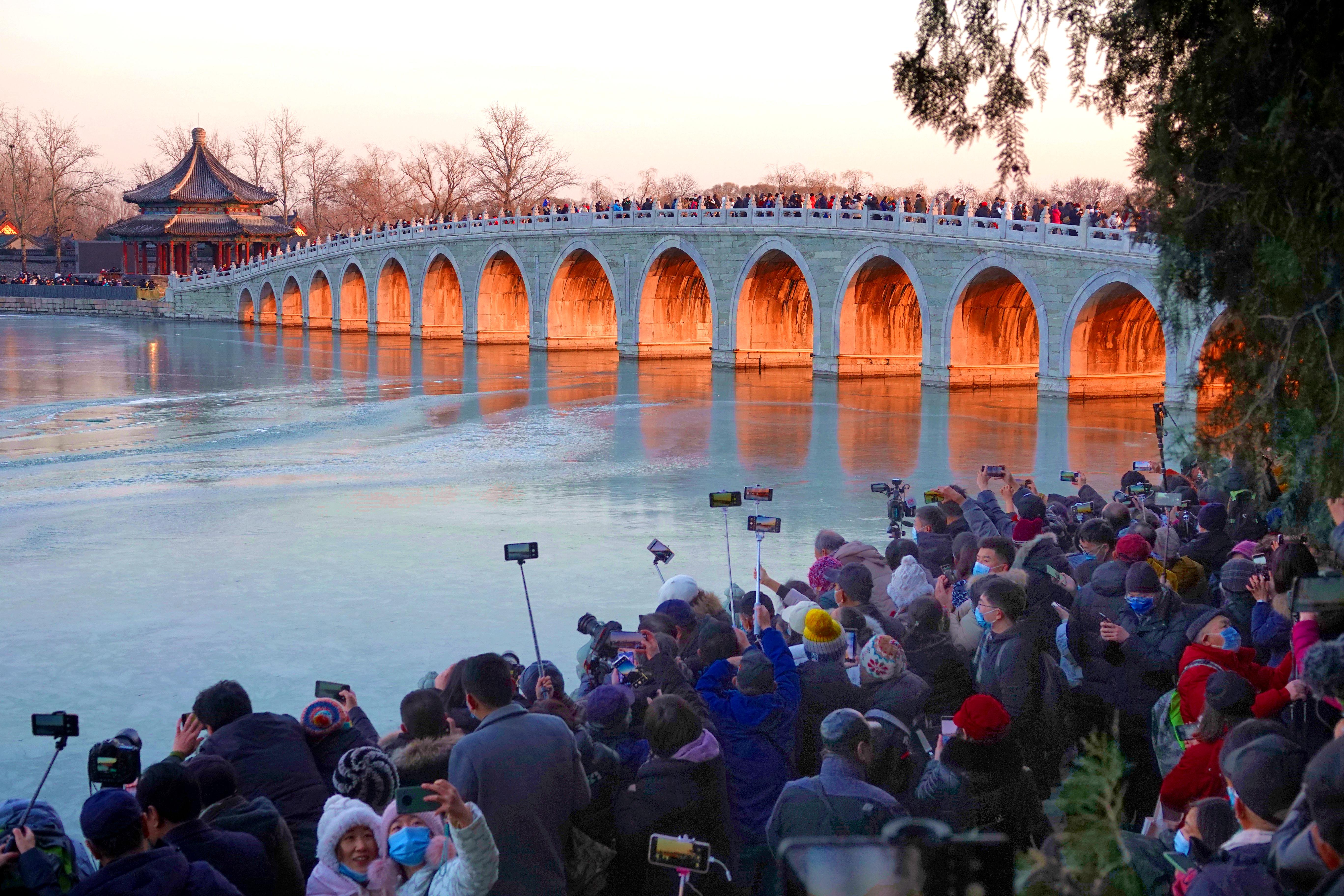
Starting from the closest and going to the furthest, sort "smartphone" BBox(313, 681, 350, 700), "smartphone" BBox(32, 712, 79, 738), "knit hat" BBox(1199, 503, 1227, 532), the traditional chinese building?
"smartphone" BBox(32, 712, 79, 738), "smartphone" BBox(313, 681, 350, 700), "knit hat" BBox(1199, 503, 1227, 532), the traditional chinese building

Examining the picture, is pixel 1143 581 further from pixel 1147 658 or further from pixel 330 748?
pixel 330 748

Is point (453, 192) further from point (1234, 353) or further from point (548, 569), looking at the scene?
point (1234, 353)

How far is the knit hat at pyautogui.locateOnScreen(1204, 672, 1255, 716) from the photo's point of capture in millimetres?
3834

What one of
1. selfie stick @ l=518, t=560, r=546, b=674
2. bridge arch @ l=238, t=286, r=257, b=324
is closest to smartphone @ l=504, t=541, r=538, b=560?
selfie stick @ l=518, t=560, r=546, b=674

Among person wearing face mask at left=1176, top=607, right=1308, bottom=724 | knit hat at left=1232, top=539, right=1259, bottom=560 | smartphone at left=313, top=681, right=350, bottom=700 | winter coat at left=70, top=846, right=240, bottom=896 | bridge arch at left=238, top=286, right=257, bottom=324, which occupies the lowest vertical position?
winter coat at left=70, top=846, right=240, bottom=896

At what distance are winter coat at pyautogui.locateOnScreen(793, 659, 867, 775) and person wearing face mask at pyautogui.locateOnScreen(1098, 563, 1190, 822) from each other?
1169 mm

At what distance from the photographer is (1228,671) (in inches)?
157

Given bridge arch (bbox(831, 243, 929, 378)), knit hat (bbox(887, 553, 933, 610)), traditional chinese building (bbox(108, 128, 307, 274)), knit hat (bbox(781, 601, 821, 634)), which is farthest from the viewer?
traditional chinese building (bbox(108, 128, 307, 274))

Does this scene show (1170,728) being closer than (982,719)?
No

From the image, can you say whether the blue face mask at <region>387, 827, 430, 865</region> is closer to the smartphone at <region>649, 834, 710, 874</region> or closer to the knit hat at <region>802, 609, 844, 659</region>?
the smartphone at <region>649, 834, 710, 874</region>

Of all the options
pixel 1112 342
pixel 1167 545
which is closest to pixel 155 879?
pixel 1167 545

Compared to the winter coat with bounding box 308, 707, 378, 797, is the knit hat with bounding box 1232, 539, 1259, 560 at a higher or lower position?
higher

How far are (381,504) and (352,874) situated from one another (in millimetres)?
11438

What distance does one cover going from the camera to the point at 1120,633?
5.15 m
